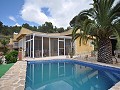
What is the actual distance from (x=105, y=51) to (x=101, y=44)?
87cm

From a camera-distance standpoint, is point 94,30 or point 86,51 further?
point 86,51

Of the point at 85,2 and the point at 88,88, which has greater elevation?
the point at 85,2

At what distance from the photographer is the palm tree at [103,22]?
1405 centimetres

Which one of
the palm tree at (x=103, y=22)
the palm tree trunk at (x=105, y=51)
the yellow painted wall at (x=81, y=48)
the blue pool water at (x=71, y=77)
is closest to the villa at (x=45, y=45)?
the yellow painted wall at (x=81, y=48)

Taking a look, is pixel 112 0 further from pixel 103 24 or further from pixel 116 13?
pixel 103 24

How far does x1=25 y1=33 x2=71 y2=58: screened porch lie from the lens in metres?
22.0

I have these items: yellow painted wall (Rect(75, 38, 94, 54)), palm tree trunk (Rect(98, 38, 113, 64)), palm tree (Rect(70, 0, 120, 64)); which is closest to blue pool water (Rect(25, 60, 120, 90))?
palm tree trunk (Rect(98, 38, 113, 64))

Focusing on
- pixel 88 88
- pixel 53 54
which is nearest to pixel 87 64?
pixel 88 88

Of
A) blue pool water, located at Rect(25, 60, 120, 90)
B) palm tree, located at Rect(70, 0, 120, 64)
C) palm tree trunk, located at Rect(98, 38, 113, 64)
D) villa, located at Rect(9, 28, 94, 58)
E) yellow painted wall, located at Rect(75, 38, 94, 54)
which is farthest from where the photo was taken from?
yellow painted wall, located at Rect(75, 38, 94, 54)

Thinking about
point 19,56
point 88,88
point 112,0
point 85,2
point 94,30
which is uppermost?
point 85,2

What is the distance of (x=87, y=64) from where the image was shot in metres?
16.0

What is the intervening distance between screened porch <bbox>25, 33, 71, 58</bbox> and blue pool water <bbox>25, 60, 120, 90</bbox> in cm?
444

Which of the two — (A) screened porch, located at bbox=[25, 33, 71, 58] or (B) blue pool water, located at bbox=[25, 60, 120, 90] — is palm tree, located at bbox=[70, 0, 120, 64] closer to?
(B) blue pool water, located at bbox=[25, 60, 120, 90]

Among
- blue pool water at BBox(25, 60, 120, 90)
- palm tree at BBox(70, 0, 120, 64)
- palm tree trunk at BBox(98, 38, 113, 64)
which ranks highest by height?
palm tree at BBox(70, 0, 120, 64)
